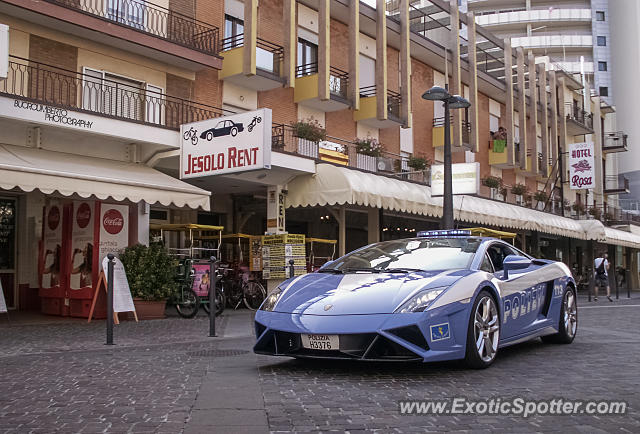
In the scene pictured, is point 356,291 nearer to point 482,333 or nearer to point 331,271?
point 331,271

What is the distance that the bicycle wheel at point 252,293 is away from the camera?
16.6 meters

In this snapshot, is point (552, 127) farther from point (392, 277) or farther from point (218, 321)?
point (392, 277)

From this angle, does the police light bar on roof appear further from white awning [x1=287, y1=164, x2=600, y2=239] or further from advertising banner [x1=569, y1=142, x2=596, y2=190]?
advertising banner [x1=569, y1=142, x2=596, y2=190]

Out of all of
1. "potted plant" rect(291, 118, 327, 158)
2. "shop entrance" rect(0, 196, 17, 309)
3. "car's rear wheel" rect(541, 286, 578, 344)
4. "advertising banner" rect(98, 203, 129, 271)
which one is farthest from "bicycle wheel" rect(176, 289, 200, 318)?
"car's rear wheel" rect(541, 286, 578, 344)

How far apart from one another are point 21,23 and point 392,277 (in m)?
12.3

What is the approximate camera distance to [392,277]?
6.11 m


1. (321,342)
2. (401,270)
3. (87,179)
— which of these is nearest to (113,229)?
(87,179)

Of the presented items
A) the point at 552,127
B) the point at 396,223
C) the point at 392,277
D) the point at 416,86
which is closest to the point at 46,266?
the point at 392,277

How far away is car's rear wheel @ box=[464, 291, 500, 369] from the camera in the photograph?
5.88 m

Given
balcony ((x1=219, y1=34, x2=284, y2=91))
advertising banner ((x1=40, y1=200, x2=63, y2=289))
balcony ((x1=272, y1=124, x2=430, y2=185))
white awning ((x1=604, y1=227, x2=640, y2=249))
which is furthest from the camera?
white awning ((x1=604, y1=227, x2=640, y2=249))

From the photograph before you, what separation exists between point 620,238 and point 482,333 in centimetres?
3160

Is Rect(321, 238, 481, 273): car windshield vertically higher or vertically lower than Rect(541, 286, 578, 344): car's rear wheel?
higher

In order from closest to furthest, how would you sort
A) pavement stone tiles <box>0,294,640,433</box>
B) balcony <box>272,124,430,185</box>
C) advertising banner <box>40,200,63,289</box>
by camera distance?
pavement stone tiles <box>0,294,640,433</box>
advertising banner <box>40,200,63,289</box>
balcony <box>272,124,430,185</box>

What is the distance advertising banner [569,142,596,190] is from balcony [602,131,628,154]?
12650mm
